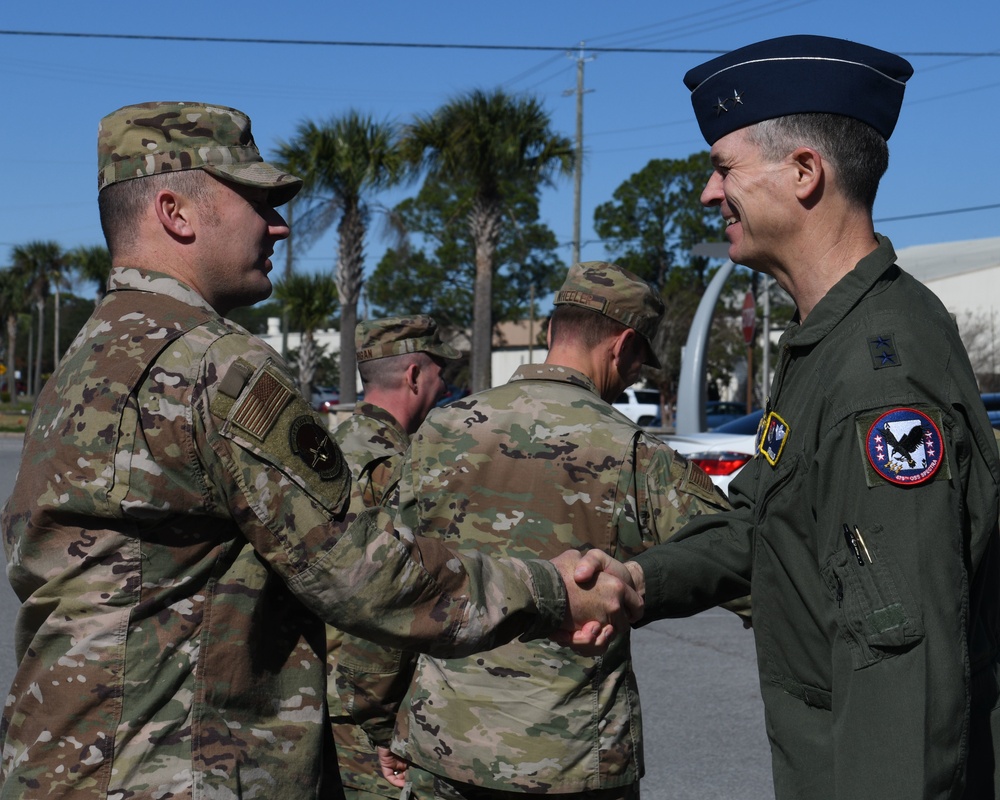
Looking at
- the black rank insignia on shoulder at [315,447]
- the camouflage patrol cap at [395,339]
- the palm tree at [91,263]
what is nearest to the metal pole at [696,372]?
the camouflage patrol cap at [395,339]

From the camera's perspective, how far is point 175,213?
8.14 ft

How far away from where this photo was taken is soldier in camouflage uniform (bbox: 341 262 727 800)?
322cm

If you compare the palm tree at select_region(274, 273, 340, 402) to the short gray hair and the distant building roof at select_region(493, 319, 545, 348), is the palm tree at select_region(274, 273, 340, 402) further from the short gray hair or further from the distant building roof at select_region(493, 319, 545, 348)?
the distant building roof at select_region(493, 319, 545, 348)

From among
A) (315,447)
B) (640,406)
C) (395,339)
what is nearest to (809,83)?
(315,447)

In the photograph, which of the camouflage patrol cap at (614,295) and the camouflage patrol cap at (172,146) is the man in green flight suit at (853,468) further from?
the camouflage patrol cap at (614,295)

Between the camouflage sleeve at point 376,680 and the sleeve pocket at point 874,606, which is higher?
the sleeve pocket at point 874,606

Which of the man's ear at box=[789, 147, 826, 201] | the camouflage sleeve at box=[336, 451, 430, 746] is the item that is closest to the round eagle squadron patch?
the man's ear at box=[789, 147, 826, 201]

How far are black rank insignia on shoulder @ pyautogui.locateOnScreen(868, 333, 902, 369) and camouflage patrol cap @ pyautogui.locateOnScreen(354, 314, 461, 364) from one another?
3.58m

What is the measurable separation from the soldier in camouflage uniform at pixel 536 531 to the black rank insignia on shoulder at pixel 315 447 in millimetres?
1085

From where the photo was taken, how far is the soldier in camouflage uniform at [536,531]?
3217 mm

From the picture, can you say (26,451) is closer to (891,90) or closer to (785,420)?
(785,420)

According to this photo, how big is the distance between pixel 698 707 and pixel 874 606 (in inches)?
199

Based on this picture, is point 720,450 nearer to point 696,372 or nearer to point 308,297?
point 696,372

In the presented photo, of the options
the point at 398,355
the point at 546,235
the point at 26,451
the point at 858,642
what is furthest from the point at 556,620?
the point at 546,235
